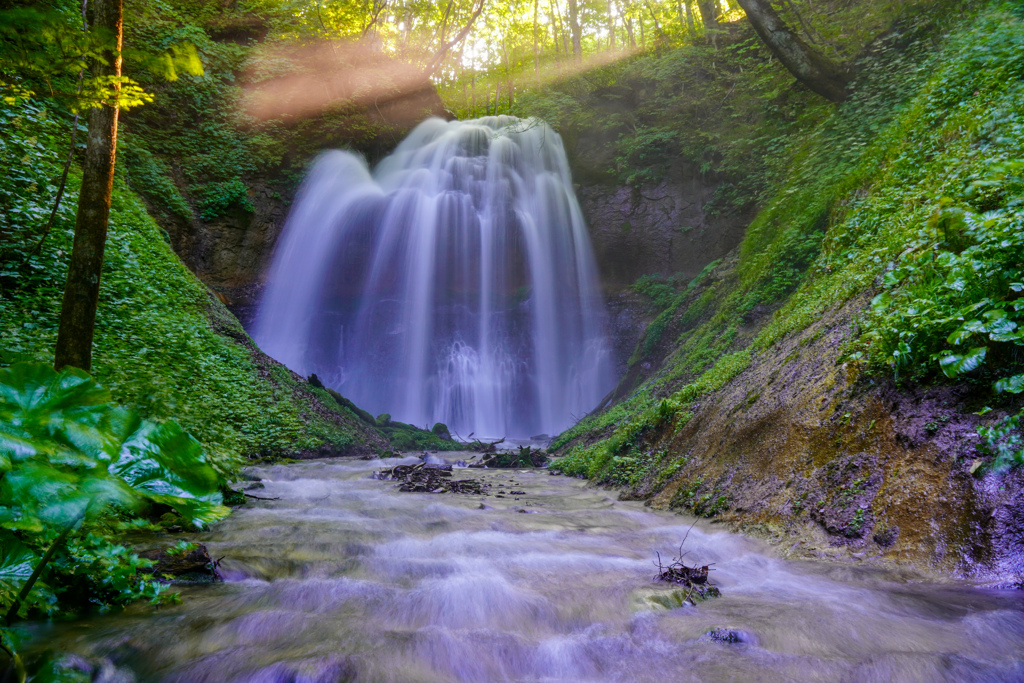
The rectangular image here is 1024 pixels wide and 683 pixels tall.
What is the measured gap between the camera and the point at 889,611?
250 cm

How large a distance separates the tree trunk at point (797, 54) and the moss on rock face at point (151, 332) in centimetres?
1212

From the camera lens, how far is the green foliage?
1419 millimetres

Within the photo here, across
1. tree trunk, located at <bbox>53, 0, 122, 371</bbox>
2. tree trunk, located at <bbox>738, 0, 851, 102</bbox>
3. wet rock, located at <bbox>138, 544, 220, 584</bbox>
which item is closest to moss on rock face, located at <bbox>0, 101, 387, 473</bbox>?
tree trunk, located at <bbox>53, 0, 122, 371</bbox>

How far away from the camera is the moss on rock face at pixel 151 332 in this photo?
730 cm

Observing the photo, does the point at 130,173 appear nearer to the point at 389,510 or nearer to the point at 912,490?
the point at 389,510

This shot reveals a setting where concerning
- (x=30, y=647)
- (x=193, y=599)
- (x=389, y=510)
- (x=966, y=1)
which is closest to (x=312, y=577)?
(x=193, y=599)

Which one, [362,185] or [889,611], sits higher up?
[362,185]

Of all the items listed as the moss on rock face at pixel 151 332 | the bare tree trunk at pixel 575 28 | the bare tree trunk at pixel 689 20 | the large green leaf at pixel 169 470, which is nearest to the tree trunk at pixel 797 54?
the bare tree trunk at pixel 689 20

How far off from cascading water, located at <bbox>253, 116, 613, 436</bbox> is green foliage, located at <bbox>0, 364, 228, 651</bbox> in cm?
1883

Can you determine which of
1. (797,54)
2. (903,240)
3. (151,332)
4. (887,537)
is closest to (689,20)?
(797,54)

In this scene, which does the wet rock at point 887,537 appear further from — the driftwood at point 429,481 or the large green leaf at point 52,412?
the driftwood at point 429,481

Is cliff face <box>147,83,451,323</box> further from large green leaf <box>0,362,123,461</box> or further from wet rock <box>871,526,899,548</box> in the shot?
wet rock <box>871,526,899,548</box>

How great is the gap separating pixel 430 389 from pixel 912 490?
66.8 ft

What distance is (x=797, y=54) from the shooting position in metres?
10.4
